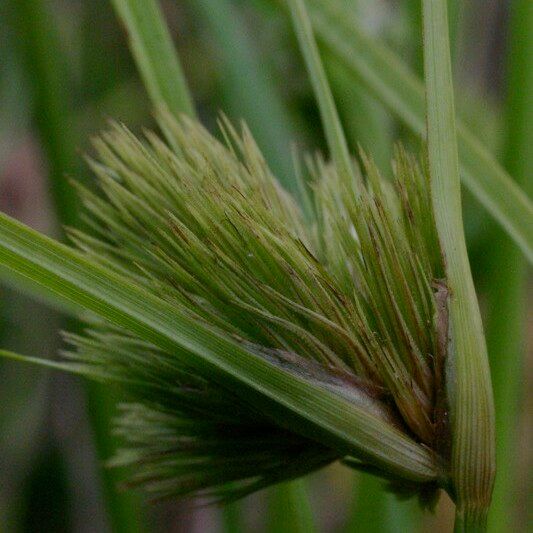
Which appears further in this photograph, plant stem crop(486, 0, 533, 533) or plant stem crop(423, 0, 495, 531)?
plant stem crop(486, 0, 533, 533)

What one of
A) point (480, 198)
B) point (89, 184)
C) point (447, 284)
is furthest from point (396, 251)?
point (89, 184)

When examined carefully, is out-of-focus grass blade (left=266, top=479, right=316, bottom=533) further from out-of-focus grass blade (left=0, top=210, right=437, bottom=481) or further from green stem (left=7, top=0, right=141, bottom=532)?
out-of-focus grass blade (left=0, top=210, right=437, bottom=481)

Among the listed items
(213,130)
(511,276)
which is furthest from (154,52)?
(213,130)

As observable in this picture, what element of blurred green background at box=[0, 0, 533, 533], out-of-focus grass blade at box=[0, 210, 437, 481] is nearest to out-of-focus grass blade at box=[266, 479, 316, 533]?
blurred green background at box=[0, 0, 533, 533]

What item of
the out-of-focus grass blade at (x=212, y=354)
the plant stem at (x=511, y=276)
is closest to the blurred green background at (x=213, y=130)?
the plant stem at (x=511, y=276)

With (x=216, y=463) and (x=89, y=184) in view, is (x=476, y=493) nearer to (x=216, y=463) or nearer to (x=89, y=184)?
(x=216, y=463)

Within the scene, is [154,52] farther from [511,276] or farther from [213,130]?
[213,130]

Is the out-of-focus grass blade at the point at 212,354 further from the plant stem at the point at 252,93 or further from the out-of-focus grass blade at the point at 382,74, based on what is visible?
the plant stem at the point at 252,93
